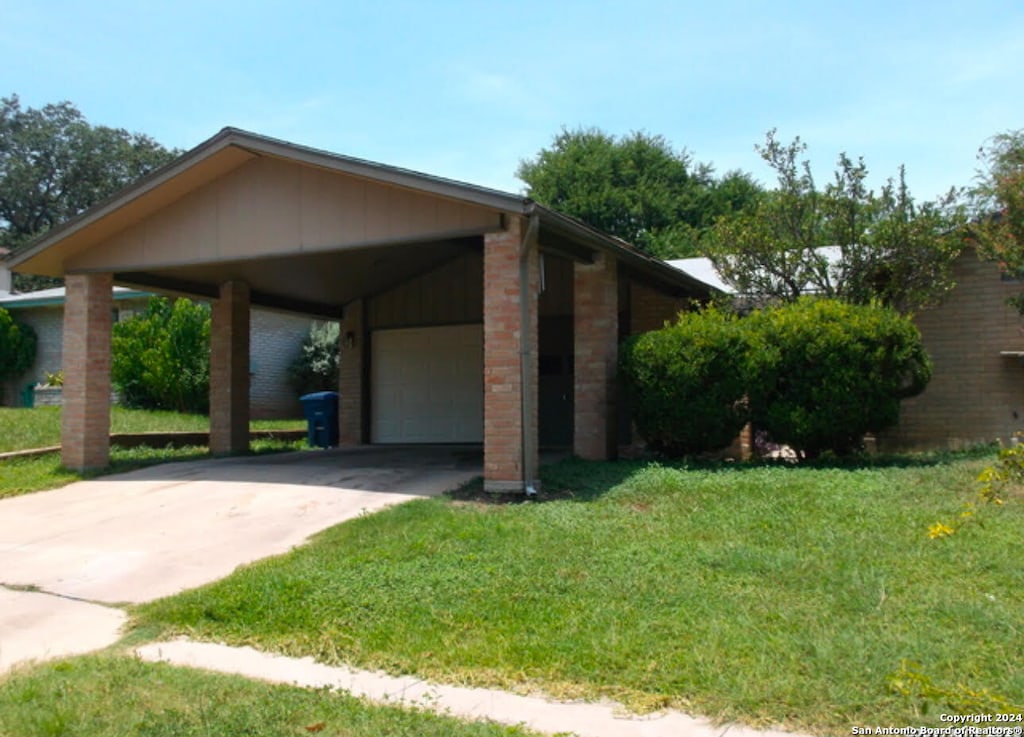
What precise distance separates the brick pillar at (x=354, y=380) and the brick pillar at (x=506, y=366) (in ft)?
27.0

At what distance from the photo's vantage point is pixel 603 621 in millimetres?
5191

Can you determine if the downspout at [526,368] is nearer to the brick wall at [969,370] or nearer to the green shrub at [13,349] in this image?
the brick wall at [969,370]

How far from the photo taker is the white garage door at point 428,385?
1666cm

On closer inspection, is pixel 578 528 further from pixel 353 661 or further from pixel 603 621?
pixel 353 661

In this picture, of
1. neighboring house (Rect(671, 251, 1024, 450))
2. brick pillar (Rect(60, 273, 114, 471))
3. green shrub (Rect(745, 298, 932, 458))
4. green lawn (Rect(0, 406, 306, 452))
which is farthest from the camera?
green lawn (Rect(0, 406, 306, 452))

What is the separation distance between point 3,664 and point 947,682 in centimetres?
523

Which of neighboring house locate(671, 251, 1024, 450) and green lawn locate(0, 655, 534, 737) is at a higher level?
neighboring house locate(671, 251, 1024, 450)

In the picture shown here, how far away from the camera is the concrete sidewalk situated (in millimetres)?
3992

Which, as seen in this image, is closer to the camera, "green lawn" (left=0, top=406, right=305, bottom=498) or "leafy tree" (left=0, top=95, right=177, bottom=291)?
"green lawn" (left=0, top=406, right=305, bottom=498)

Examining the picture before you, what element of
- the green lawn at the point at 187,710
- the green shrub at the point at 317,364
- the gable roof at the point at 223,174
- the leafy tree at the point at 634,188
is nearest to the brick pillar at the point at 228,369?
the gable roof at the point at 223,174

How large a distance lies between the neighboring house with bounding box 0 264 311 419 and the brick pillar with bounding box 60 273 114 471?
451 inches

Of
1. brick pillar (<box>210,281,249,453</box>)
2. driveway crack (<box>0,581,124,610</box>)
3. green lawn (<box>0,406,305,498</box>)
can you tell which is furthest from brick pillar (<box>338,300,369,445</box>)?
driveway crack (<box>0,581,124,610</box>)

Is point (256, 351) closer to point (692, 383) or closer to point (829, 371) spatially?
point (692, 383)

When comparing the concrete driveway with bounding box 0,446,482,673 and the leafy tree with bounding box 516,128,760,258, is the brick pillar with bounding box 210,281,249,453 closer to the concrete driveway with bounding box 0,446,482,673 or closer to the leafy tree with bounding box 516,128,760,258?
the concrete driveway with bounding box 0,446,482,673
